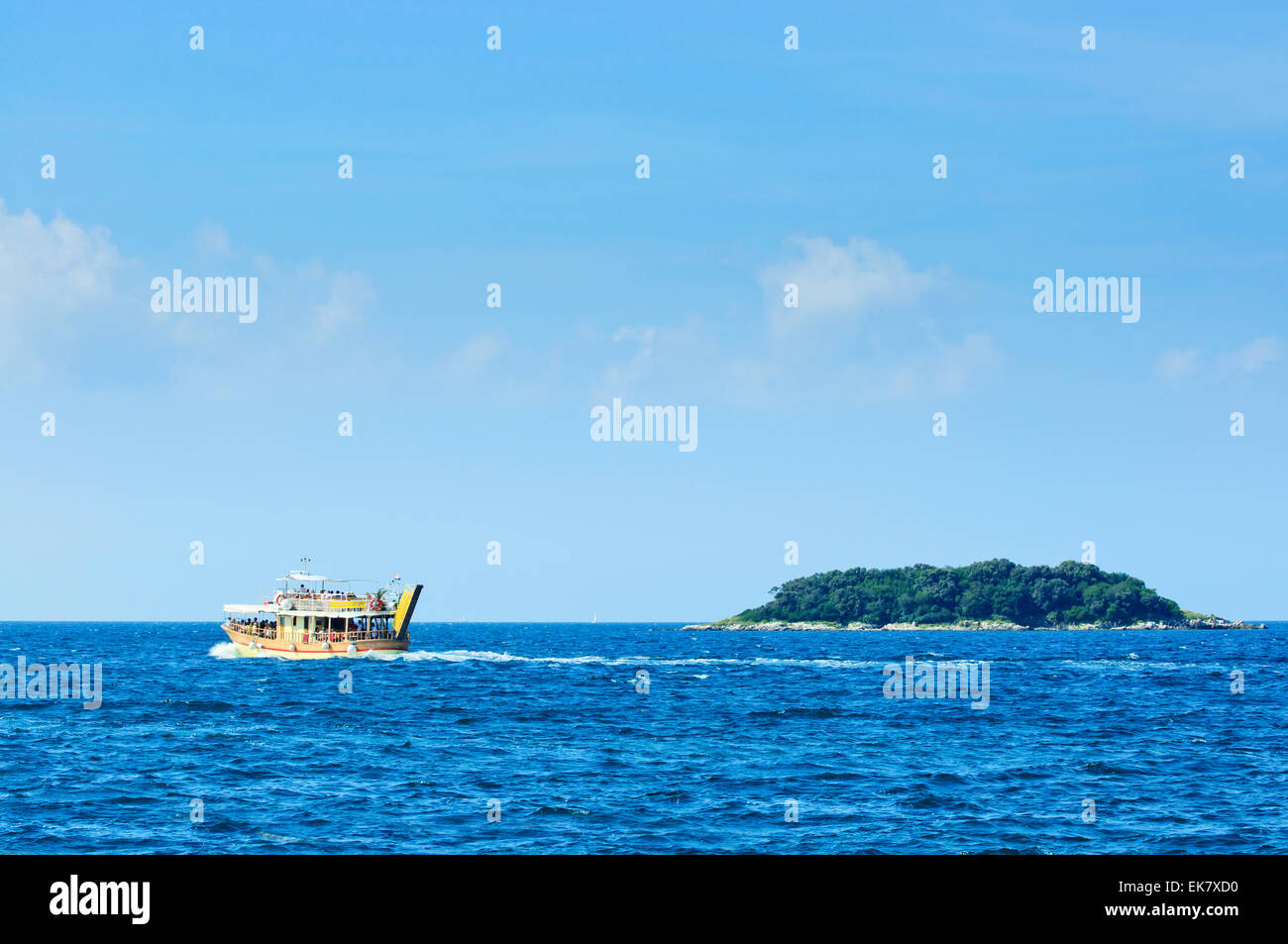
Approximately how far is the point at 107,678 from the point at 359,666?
20.4 meters

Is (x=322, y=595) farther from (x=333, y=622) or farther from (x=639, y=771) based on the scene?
(x=639, y=771)

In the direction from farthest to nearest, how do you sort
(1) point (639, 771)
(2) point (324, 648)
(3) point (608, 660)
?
(3) point (608, 660), (2) point (324, 648), (1) point (639, 771)

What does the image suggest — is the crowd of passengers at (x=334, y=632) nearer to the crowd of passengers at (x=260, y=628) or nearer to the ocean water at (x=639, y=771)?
the crowd of passengers at (x=260, y=628)

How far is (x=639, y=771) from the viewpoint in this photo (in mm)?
39844

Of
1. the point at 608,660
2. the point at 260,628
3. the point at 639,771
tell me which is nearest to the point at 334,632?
the point at 260,628

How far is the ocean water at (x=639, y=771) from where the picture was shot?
29156 millimetres

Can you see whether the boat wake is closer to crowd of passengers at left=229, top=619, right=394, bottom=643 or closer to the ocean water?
crowd of passengers at left=229, top=619, right=394, bottom=643

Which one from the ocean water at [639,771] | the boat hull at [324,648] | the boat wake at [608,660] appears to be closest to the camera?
the ocean water at [639,771]

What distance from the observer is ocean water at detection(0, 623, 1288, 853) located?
95.7 feet

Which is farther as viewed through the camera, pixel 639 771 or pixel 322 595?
pixel 322 595

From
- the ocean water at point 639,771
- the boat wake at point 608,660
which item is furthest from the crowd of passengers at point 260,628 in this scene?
the ocean water at point 639,771

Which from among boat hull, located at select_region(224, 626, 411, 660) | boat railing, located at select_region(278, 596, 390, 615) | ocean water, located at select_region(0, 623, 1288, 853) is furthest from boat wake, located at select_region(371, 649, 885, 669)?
ocean water, located at select_region(0, 623, 1288, 853)
